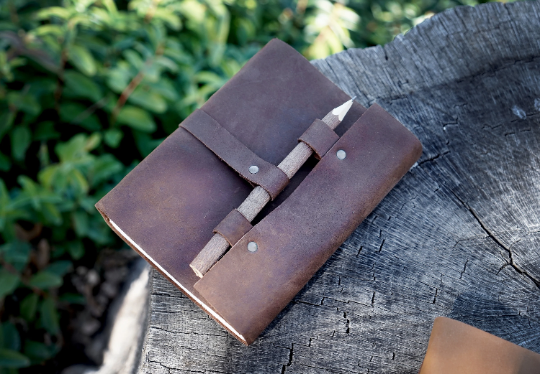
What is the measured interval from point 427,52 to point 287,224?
1.06 metres

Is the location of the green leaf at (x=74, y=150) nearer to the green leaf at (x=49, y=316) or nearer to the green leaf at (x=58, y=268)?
the green leaf at (x=58, y=268)

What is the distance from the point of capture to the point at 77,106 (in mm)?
2229

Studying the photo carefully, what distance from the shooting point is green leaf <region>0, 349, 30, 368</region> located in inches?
68.2

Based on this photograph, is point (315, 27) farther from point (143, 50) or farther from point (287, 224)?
point (287, 224)

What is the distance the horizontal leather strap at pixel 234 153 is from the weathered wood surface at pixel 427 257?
1.13 ft

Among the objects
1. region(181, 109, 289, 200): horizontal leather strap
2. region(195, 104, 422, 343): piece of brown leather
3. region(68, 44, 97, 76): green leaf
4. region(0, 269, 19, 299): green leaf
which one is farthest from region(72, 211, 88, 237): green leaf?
region(195, 104, 422, 343): piece of brown leather

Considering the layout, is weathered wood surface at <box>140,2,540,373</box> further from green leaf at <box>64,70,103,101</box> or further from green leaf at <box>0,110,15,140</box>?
green leaf at <box>0,110,15,140</box>

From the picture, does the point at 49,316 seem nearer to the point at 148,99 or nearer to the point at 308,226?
the point at 148,99

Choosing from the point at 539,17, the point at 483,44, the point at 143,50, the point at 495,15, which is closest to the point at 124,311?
the point at 143,50

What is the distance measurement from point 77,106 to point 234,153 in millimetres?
1326

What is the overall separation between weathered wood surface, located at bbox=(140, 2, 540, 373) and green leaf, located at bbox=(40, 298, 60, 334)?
94 centimetres

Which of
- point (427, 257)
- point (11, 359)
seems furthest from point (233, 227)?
point (11, 359)

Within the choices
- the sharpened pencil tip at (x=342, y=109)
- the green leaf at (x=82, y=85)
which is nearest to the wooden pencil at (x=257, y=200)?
the sharpened pencil tip at (x=342, y=109)

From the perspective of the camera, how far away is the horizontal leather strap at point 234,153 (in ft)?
4.26
